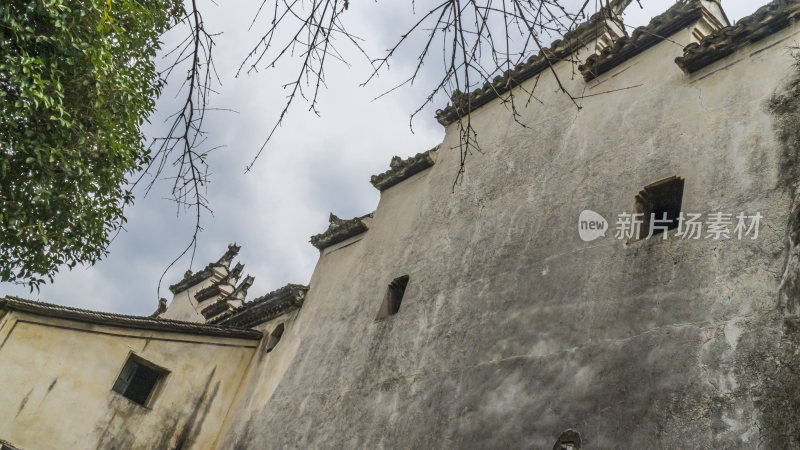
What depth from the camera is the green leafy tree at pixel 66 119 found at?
23.6ft

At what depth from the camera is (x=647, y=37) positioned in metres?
9.48

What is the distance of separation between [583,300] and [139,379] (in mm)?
9063

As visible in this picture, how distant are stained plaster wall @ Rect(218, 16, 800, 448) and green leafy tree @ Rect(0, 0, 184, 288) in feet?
14.3

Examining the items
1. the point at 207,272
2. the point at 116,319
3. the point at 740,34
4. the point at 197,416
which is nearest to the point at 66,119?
the point at 116,319

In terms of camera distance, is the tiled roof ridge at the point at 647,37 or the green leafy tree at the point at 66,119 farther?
the tiled roof ridge at the point at 647,37

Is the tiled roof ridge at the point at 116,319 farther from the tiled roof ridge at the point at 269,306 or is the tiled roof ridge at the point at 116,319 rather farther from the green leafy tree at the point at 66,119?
the green leafy tree at the point at 66,119

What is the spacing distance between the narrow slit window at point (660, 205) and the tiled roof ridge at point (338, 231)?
6.83m

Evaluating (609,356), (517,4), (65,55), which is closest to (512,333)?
(609,356)

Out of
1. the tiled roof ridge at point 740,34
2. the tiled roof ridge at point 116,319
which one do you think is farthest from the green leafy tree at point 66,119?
the tiled roof ridge at point 740,34

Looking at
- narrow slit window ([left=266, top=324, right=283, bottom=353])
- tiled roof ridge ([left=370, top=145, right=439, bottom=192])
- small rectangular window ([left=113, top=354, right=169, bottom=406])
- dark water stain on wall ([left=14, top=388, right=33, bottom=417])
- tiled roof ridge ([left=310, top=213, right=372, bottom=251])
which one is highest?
tiled roof ridge ([left=370, top=145, right=439, bottom=192])

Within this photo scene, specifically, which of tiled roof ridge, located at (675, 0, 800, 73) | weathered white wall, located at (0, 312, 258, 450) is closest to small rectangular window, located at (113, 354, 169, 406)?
weathered white wall, located at (0, 312, 258, 450)

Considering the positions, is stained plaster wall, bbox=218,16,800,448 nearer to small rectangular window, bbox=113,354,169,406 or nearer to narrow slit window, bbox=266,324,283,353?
narrow slit window, bbox=266,324,283,353

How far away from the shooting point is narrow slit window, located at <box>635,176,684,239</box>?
735 cm

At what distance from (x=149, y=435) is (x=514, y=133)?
335 inches
